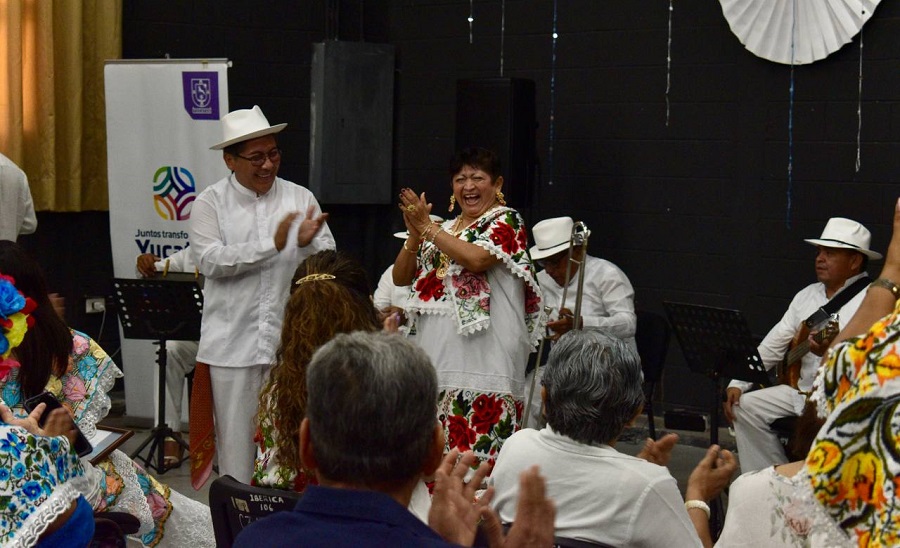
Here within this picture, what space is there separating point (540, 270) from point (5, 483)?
4271mm

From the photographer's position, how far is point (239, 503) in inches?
97.1

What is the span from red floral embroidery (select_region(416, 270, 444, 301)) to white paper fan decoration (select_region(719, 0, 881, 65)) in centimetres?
263

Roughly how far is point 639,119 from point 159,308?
9.24 feet

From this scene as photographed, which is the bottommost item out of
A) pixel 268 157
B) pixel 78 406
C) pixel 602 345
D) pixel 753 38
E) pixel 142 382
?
pixel 142 382

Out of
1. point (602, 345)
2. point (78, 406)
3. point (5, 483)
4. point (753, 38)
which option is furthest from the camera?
point (753, 38)

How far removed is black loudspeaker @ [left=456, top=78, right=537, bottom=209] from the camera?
249 inches

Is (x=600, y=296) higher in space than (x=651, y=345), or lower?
higher

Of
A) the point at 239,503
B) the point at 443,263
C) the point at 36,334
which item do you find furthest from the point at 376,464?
the point at 443,263

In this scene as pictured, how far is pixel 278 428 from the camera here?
2789 mm

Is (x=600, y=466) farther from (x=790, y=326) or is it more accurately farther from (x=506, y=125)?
(x=506, y=125)

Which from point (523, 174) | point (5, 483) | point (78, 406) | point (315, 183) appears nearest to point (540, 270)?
point (523, 174)

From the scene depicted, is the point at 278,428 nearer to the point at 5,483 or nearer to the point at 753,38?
the point at 5,483

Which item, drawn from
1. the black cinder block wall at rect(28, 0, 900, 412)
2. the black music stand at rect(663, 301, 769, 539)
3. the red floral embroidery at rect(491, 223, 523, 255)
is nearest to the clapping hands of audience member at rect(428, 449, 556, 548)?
the red floral embroidery at rect(491, 223, 523, 255)

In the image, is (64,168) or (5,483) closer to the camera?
(5,483)
